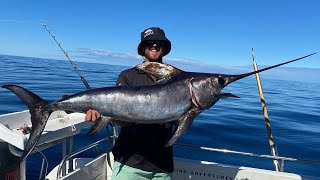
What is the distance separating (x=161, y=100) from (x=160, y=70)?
36 centimetres

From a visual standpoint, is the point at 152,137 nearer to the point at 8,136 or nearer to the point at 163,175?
the point at 163,175

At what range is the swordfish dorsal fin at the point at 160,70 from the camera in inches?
124

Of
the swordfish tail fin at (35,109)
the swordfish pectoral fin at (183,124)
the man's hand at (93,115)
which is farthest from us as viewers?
the swordfish tail fin at (35,109)

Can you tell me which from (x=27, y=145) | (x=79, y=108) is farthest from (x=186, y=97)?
(x=27, y=145)

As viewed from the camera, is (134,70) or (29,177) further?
(29,177)

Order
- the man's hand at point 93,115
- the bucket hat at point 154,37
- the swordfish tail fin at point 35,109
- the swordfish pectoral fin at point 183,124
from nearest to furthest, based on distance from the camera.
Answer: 1. the swordfish pectoral fin at point 183,124
2. the man's hand at point 93,115
3. the swordfish tail fin at point 35,109
4. the bucket hat at point 154,37

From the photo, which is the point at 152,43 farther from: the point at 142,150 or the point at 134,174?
the point at 134,174

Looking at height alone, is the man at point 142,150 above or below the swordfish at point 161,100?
below

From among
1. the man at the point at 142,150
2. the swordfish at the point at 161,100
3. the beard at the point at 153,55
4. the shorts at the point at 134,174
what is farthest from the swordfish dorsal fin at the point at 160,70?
the shorts at the point at 134,174

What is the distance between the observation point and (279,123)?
13.5 meters

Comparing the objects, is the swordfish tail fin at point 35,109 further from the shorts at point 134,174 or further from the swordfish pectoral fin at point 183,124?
the swordfish pectoral fin at point 183,124

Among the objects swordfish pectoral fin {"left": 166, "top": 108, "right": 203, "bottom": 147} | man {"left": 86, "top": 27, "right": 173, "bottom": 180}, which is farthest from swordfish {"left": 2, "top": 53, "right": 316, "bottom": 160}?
man {"left": 86, "top": 27, "right": 173, "bottom": 180}

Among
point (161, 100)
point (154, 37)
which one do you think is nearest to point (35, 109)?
point (161, 100)

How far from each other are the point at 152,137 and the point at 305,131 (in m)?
10.6
